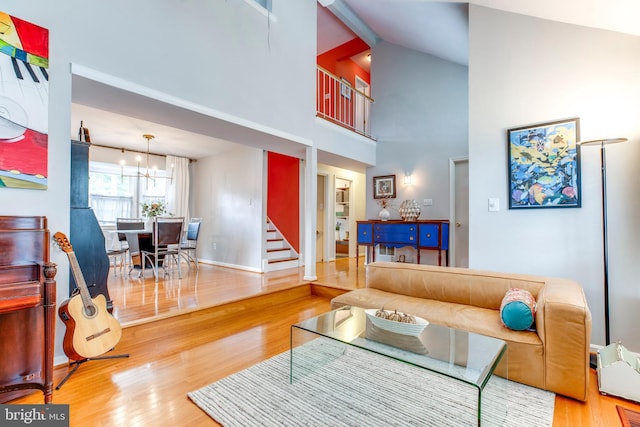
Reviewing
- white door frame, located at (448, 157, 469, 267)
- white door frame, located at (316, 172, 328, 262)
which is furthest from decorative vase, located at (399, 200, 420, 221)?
white door frame, located at (316, 172, 328, 262)

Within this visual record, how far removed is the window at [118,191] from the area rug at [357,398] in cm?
594

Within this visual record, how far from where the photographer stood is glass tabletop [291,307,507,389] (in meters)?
1.36

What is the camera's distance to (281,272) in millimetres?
5105

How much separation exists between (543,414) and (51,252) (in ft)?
10.5

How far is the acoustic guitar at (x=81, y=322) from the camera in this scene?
6.34ft

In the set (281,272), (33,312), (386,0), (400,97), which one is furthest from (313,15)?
(33,312)

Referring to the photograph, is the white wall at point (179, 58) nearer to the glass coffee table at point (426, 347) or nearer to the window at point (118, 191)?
the glass coffee table at point (426, 347)

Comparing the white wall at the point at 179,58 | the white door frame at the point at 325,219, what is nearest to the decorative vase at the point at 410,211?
the white door frame at the point at 325,219

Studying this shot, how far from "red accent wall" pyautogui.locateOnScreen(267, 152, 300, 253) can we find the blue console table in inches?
50.8

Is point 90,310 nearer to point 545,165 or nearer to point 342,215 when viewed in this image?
point 545,165

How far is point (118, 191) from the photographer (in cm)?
651

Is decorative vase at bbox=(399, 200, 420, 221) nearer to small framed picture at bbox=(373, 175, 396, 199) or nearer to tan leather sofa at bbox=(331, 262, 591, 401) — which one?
small framed picture at bbox=(373, 175, 396, 199)

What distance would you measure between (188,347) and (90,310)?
0.81m

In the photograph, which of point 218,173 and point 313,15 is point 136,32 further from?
point 218,173
